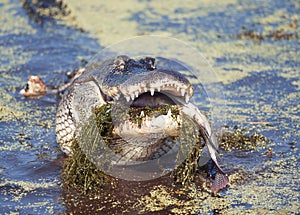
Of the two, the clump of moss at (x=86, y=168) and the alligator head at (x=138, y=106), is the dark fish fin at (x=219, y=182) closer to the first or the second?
the alligator head at (x=138, y=106)

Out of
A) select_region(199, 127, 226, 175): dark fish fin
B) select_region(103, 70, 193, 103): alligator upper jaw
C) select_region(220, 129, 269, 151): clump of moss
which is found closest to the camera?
select_region(103, 70, 193, 103): alligator upper jaw

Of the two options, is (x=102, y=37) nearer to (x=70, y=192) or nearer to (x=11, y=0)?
(x=11, y=0)

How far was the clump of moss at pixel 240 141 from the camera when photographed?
471 cm

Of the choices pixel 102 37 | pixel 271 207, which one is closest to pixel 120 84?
pixel 271 207

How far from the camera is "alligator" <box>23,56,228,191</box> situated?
3680 millimetres

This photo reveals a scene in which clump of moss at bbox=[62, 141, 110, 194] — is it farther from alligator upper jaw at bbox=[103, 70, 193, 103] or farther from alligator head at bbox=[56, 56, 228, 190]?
alligator upper jaw at bbox=[103, 70, 193, 103]

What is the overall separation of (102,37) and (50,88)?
6.07 ft

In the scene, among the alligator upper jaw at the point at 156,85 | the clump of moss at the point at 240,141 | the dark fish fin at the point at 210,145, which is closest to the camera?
the alligator upper jaw at the point at 156,85

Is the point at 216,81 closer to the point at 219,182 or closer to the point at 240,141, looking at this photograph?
the point at 240,141

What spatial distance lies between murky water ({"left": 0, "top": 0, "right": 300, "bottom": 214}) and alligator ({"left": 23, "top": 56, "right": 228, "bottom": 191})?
0.80ft

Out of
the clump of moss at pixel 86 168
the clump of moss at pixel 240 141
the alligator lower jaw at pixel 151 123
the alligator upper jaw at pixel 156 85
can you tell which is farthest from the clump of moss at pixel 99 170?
the clump of moss at pixel 240 141

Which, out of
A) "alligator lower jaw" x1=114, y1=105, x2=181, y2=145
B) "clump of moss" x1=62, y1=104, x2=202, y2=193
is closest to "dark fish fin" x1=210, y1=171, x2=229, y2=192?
"clump of moss" x1=62, y1=104, x2=202, y2=193

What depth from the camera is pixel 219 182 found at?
4020mm

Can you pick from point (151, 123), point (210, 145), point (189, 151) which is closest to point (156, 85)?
point (151, 123)
